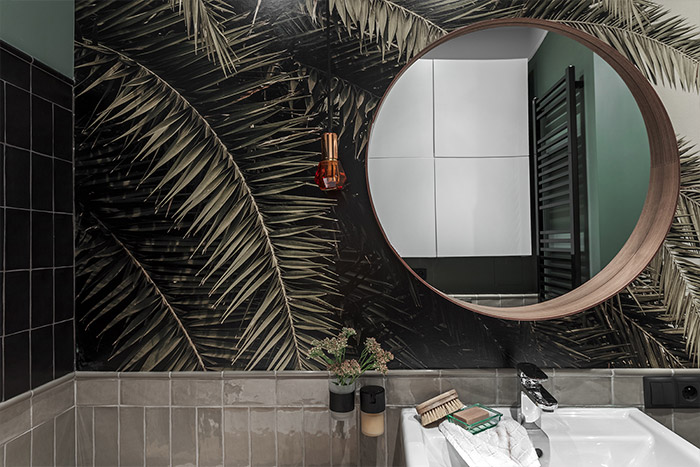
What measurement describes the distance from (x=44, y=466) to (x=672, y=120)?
1789 mm

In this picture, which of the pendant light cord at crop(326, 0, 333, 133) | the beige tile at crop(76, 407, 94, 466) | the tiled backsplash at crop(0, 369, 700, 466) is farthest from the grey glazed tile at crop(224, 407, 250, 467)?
the pendant light cord at crop(326, 0, 333, 133)

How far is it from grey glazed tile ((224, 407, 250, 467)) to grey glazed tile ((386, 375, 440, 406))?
1.26 ft

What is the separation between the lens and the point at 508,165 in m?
1.25

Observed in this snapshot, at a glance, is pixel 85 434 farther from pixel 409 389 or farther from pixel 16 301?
pixel 409 389

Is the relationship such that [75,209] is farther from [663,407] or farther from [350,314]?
[663,407]

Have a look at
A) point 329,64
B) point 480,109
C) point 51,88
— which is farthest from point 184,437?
point 480,109

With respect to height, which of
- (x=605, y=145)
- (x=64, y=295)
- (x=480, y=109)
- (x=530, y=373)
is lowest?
(x=530, y=373)

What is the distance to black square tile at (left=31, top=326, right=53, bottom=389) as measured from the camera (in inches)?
41.9

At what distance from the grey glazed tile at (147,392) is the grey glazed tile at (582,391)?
1.02 meters

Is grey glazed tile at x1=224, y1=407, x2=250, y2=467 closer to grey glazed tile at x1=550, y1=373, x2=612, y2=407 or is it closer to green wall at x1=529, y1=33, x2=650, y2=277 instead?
grey glazed tile at x1=550, y1=373, x2=612, y2=407

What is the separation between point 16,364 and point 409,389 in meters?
0.92

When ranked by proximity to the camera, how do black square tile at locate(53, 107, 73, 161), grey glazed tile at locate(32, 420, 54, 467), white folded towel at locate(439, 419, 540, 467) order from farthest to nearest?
black square tile at locate(53, 107, 73, 161), grey glazed tile at locate(32, 420, 54, 467), white folded towel at locate(439, 419, 540, 467)

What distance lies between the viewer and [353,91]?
1205 millimetres

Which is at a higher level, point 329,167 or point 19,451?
point 329,167
